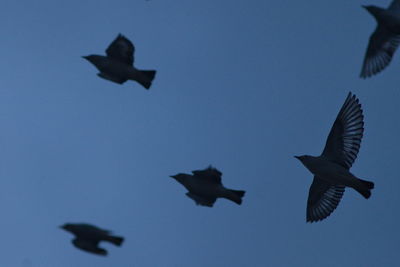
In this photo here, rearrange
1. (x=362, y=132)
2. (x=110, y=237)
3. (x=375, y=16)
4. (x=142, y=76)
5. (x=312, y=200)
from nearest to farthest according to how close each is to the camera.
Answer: (x=110, y=237) < (x=142, y=76) < (x=375, y=16) < (x=362, y=132) < (x=312, y=200)

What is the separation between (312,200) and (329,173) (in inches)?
92.3

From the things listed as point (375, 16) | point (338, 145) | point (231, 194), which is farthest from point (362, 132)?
point (231, 194)

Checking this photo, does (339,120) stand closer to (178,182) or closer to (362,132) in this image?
(362,132)

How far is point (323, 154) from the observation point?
1327 centimetres

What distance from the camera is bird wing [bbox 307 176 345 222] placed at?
46.5ft

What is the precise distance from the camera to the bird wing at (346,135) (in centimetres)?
1307

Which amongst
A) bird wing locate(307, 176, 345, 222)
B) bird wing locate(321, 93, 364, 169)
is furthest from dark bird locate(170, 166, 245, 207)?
bird wing locate(307, 176, 345, 222)

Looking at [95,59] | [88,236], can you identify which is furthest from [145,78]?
[88,236]

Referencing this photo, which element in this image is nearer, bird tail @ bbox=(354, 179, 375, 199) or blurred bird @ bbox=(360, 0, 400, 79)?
bird tail @ bbox=(354, 179, 375, 199)

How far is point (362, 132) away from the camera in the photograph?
13.3 m

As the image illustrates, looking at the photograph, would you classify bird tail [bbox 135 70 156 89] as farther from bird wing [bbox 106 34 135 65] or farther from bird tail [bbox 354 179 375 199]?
bird tail [bbox 354 179 375 199]

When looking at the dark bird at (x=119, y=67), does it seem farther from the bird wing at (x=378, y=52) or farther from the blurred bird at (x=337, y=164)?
the bird wing at (x=378, y=52)

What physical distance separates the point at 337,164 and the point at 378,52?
2.46m

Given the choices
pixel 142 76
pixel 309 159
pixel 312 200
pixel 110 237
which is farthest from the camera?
pixel 312 200
